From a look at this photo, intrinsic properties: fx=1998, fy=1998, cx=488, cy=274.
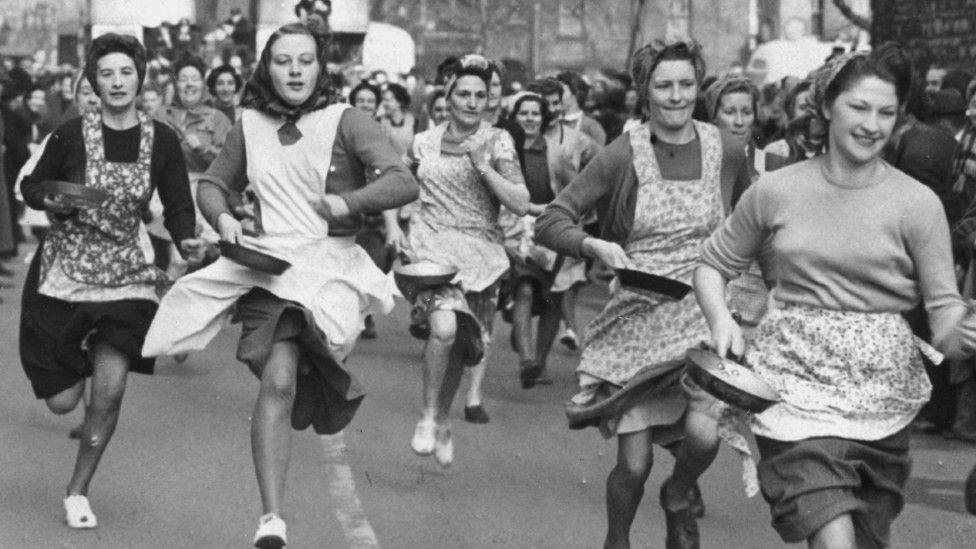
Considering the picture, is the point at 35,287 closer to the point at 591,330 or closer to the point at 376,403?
the point at 591,330

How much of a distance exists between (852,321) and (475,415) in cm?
575

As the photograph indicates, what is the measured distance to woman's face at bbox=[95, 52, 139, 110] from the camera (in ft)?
26.4

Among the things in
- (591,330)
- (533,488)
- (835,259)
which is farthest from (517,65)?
(835,259)

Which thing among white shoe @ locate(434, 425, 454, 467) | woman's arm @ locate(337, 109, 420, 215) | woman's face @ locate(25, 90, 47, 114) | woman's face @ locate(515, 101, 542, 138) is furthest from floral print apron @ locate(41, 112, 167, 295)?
woman's face @ locate(25, 90, 47, 114)

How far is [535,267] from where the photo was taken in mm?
→ 12664

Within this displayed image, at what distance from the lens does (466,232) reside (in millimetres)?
10133

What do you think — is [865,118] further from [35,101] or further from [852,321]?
[35,101]

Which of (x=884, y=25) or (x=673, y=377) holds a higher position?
(x=884, y=25)

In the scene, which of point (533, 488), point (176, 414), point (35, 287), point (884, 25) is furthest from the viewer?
point (884, 25)

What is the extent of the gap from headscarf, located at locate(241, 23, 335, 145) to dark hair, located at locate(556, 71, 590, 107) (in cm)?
778

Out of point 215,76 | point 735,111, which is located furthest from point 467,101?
point 215,76

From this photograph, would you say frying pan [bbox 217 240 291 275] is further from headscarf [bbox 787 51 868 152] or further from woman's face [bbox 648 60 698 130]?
headscarf [bbox 787 51 868 152]

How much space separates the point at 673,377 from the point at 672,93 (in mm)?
1037

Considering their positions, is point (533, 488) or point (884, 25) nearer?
point (533, 488)
